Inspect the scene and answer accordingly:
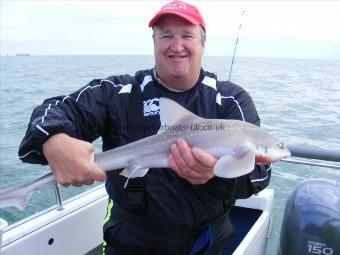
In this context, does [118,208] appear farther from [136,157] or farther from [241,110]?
[241,110]

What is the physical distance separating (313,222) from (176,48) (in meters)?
1.76

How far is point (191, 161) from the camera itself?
2104 mm

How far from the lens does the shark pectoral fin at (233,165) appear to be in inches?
80.6

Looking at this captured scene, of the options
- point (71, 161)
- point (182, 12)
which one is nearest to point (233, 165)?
point (71, 161)

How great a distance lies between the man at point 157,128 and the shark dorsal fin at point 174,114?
0.16m

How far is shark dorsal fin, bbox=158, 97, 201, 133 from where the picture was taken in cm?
224

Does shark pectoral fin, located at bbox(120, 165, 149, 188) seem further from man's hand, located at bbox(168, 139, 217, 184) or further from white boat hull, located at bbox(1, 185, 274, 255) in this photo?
white boat hull, located at bbox(1, 185, 274, 255)

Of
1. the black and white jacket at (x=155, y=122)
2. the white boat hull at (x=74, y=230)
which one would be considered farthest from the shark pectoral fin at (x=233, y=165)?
the white boat hull at (x=74, y=230)

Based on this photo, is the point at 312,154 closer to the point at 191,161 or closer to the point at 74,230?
the point at 191,161

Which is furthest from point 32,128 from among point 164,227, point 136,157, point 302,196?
point 302,196

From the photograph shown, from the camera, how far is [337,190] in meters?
3.32

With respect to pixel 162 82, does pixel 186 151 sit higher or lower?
lower

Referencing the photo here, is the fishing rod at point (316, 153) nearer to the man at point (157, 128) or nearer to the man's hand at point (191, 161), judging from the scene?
the man at point (157, 128)

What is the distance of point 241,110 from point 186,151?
0.67m
